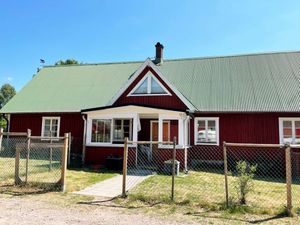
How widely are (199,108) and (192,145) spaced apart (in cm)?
225

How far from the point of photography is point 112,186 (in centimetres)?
998

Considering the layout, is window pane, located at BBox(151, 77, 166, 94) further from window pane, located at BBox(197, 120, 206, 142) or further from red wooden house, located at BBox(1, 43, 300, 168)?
window pane, located at BBox(197, 120, 206, 142)

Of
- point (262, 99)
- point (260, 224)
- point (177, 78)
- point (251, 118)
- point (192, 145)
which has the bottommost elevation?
point (260, 224)

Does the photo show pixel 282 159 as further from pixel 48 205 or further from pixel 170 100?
pixel 48 205

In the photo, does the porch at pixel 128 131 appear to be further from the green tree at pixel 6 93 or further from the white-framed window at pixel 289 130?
the green tree at pixel 6 93

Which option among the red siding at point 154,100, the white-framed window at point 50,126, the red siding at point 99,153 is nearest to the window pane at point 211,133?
the red siding at point 154,100

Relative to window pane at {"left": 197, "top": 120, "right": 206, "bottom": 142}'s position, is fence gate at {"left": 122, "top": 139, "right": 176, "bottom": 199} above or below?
below

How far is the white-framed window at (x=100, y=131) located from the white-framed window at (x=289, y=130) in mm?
9645

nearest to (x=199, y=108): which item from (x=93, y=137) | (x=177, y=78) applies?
(x=177, y=78)

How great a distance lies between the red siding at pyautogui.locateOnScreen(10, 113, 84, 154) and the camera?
18.8 m

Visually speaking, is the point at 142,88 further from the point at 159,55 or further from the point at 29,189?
the point at 29,189

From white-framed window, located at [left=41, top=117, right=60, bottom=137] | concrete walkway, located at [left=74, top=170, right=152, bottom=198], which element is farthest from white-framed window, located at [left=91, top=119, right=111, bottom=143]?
white-framed window, located at [left=41, top=117, right=60, bottom=137]

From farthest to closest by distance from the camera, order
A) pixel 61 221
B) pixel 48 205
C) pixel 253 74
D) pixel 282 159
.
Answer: pixel 253 74
pixel 282 159
pixel 48 205
pixel 61 221

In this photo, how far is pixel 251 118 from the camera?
1636cm
